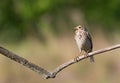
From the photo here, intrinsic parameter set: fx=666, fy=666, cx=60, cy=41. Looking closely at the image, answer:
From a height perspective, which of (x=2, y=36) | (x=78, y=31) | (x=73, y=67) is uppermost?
(x=78, y=31)

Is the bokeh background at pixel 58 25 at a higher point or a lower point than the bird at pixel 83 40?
lower

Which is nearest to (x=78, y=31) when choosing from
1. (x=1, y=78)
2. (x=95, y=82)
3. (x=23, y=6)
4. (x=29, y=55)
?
(x=23, y=6)

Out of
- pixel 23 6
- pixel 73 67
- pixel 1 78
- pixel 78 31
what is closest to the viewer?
pixel 78 31

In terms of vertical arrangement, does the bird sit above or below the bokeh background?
above

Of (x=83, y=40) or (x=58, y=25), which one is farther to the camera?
(x=58, y=25)

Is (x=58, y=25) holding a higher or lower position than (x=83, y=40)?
lower

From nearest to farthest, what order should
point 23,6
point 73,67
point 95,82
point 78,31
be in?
point 78,31 → point 23,6 → point 95,82 → point 73,67

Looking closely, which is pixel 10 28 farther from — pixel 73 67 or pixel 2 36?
pixel 73 67

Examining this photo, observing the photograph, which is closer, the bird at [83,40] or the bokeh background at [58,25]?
the bird at [83,40]

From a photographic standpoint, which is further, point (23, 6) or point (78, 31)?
point (23, 6)

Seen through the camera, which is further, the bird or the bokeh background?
the bokeh background

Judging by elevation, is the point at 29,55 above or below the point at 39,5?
below
